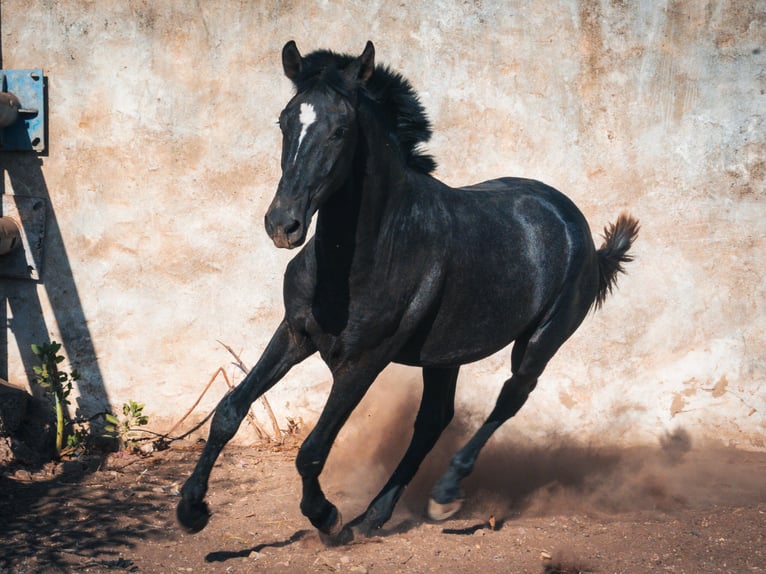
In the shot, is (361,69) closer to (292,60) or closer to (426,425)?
(292,60)

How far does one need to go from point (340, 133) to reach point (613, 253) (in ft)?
8.84

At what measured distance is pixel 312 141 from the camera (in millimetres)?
3404

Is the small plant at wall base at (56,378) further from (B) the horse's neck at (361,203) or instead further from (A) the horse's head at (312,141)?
(A) the horse's head at (312,141)

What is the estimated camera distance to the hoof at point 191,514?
13.1ft

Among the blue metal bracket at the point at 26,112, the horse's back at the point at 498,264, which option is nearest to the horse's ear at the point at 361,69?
the horse's back at the point at 498,264

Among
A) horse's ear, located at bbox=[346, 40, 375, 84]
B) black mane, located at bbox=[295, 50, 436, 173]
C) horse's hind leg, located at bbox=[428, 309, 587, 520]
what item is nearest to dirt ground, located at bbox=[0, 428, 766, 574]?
horse's hind leg, located at bbox=[428, 309, 587, 520]

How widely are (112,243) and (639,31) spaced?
13.8 feet

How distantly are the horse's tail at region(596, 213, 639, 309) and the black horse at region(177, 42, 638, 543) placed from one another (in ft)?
2.56

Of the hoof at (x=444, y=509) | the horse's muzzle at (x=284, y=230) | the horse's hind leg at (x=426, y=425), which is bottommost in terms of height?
the hoof at (x=444, y=509)

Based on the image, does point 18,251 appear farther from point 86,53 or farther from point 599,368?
point 599,368

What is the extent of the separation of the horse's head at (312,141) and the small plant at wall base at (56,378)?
3293mm

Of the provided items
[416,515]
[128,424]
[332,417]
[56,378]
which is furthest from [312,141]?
[128,424]

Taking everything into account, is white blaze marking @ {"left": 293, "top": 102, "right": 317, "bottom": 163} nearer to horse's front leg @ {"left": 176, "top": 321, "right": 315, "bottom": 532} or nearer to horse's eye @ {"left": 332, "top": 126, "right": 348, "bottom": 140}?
horse's eye @ {"left": 332, "top": 126, "right": 348, "bottom": 140}

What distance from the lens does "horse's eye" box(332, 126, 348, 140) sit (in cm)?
347
